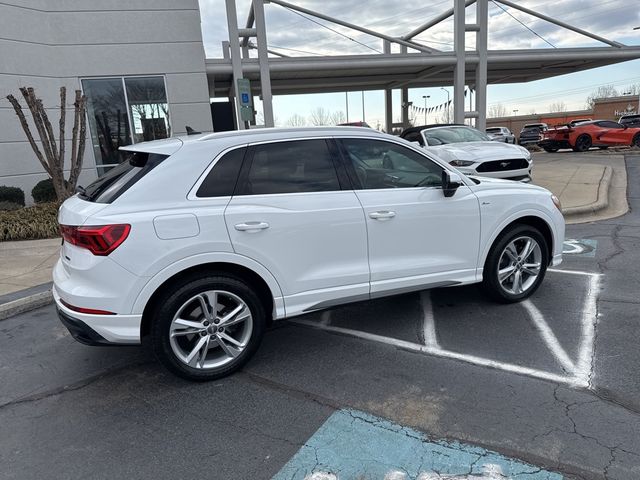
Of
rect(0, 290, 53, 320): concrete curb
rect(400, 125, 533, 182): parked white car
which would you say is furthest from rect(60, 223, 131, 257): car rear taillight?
rect(400, 125, 533, 182): parked white car

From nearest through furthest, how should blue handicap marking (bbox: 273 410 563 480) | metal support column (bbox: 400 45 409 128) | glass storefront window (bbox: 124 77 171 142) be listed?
blue handicap marking (bbox: 273 410 563 480), glass storefront window (bbox: 124 77 171 142), metal support column (bbox: 400 45 409 128)

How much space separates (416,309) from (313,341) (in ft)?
3.95

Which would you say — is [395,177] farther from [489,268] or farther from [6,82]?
[6,82]

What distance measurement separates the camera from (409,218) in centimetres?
386

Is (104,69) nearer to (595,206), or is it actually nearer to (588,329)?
(595,206)

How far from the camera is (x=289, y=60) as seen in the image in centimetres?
1684

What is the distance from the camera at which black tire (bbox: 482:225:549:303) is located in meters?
4.41

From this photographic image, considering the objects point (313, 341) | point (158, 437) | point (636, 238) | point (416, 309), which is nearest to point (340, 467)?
point (158, 437)

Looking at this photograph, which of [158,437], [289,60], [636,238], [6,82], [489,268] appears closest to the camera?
[158,437]

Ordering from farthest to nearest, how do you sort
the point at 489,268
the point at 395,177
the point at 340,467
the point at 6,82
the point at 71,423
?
the point at 6,82 < the point at 489,268 < the point at 395,177 < the point at 71,423 < the point at 340,467

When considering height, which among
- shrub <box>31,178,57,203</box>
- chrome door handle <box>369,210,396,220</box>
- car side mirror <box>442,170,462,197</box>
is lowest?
shrub <box>31,178,57,203</box>

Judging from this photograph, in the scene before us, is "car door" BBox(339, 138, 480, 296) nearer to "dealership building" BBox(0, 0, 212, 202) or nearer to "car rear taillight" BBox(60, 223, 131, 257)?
"car rear taillight" BBox(60, 223, 131, 257)

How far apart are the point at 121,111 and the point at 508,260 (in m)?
12.1

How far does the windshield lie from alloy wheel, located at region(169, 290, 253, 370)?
8.28 metres
